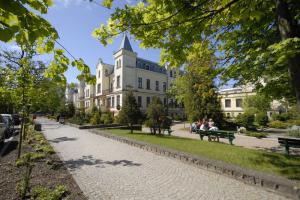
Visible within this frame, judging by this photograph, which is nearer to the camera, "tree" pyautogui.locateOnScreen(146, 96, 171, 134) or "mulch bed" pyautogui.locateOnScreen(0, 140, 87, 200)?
"mulch bed" pyautogui.locateOnScreen(0, 140, 87, 200)

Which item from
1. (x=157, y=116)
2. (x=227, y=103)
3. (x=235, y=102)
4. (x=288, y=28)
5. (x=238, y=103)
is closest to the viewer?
(x=288, y=28)

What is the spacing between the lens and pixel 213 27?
220 inches

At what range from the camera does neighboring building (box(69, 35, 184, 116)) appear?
1437 inches

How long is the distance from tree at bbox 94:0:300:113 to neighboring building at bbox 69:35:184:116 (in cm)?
2783

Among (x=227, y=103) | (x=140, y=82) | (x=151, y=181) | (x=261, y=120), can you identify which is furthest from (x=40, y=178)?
(x=227, y=103)

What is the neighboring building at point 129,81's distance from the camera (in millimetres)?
36509

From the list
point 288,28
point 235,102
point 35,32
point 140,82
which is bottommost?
point 35,32

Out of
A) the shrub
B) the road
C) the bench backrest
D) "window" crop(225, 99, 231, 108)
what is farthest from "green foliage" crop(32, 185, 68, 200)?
"window" crop(225, 99, 231, 108)

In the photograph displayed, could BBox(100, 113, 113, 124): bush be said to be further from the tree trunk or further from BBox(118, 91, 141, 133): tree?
the tree trunk

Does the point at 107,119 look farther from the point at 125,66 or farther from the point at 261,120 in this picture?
the point at 261,120

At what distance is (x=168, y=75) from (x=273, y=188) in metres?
41.2

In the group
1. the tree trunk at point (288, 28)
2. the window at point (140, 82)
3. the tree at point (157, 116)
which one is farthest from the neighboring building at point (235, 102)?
the tree trunk at point (288, 28)

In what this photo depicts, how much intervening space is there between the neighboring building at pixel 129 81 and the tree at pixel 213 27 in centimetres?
2783

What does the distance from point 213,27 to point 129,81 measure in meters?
32.0
